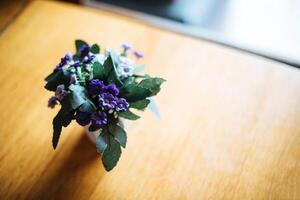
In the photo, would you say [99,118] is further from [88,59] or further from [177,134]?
[177,134]

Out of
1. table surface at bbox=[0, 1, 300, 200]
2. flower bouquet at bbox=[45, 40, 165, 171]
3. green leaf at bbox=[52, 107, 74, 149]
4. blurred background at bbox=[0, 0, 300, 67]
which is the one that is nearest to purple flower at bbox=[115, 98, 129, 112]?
flower bouquet at bbox=[45, 40, 165, 171]

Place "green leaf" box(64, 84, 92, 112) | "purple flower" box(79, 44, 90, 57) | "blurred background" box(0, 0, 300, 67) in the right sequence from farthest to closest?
"blurred background" box(0, 0, 300, 67), "purple flower" box(79, 44, 90, 57), "green leaf" box(64, 84, 92, 112)

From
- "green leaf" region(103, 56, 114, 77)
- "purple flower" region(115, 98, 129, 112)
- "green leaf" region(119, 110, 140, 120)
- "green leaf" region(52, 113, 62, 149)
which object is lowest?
"green leaf" region(52, 113, 62, 149)

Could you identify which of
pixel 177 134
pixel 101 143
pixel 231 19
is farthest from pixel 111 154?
pixel 231 19

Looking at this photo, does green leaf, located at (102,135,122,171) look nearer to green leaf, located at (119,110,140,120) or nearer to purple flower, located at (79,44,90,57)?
green leaf, located at (119,110,140,120)

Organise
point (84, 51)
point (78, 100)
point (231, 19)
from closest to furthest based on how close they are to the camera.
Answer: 1. point (78, 100)
2. point (84, 51)
3. point (231, 19)

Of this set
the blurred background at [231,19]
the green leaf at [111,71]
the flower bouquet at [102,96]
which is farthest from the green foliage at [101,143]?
the blurred background at [231,19]

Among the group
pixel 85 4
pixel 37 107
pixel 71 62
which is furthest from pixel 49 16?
pixel 71 62
